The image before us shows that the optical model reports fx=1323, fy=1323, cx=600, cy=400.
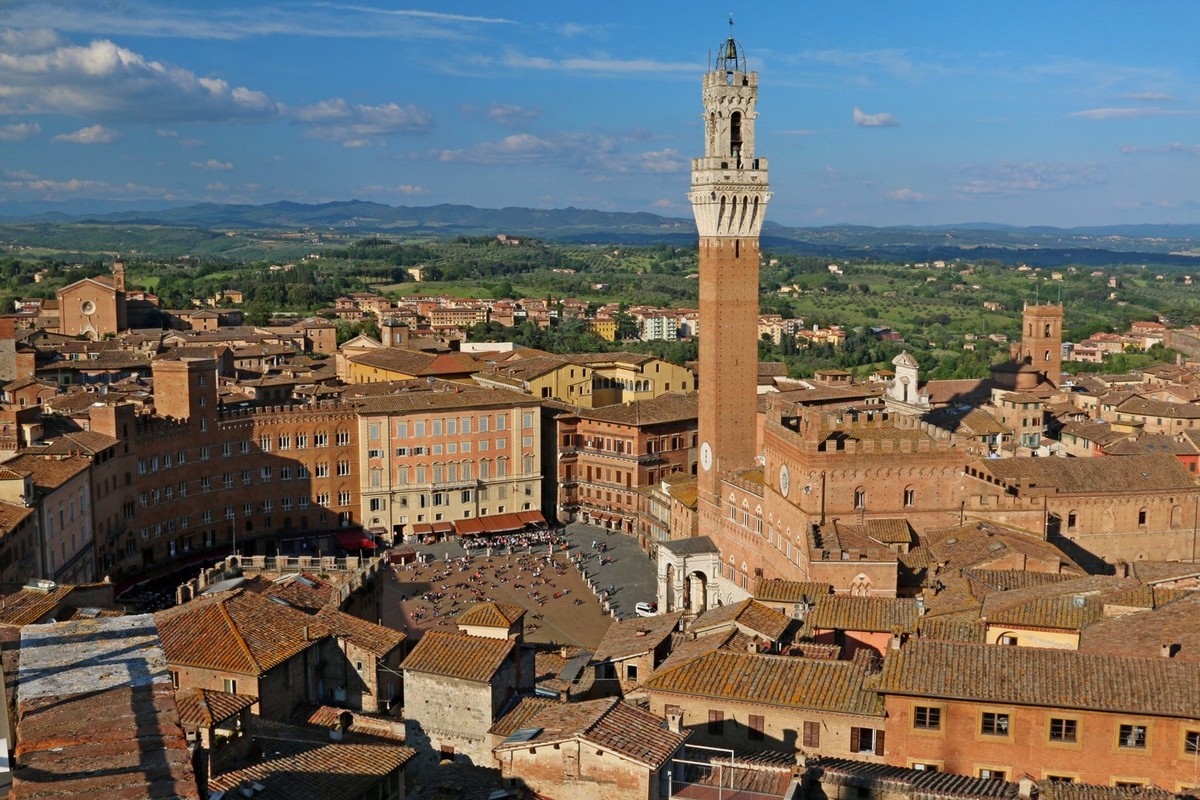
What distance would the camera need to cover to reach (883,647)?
31.2m

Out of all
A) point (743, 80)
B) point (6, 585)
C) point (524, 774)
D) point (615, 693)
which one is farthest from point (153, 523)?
point (524, 774)

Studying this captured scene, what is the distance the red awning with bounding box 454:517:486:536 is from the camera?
69688 mm

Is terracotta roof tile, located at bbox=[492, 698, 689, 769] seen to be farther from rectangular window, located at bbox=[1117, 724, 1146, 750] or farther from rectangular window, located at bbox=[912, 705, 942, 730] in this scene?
rectangular window, located at bbox=[1117, 724, 1146, 750]

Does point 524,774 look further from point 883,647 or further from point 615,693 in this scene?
point 883,647

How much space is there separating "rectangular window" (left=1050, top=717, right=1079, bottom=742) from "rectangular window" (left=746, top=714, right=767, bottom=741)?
16.3 ft

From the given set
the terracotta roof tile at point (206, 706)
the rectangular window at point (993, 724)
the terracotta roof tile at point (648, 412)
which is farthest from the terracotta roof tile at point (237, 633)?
the terracotta roof tile at point (648, 412)

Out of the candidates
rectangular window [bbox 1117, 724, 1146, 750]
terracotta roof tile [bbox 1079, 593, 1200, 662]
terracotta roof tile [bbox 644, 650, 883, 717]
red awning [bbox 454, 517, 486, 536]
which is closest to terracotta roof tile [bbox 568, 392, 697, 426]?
red awning [bbox 454, 517, 486, 536]

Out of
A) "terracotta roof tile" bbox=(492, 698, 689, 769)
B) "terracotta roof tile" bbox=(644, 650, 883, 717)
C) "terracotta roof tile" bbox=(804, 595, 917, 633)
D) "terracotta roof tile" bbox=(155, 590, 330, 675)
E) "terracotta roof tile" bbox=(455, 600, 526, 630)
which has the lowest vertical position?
"terracotta roof tile" bbox=(804, 595, 917, 633)

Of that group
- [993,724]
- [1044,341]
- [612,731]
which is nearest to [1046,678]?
[993,724]

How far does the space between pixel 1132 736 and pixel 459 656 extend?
11401 millimetres

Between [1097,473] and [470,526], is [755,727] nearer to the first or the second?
[1097,473]

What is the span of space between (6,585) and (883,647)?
21354 mm

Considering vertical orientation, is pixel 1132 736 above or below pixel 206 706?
below

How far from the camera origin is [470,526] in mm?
70438
